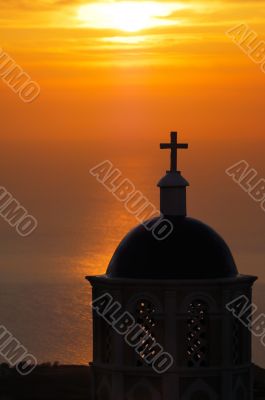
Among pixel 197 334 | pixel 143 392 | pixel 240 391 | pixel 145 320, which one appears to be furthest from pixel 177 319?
pixel 240 391

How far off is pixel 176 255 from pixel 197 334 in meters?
1.41

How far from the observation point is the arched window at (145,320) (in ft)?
95.1

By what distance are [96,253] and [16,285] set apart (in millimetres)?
34216

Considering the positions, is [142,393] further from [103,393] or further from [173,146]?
[173,146]

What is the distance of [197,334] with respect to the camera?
29.1 meters

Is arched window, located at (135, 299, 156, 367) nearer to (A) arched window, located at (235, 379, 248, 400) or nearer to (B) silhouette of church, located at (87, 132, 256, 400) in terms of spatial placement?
(B) silhouette of church, located at (87, 132, 256, 400)

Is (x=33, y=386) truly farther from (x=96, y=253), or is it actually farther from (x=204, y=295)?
(x=96, y=253)

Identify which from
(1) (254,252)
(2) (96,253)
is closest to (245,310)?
(1) (254,252)

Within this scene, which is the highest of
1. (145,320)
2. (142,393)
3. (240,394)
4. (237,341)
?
(145,320)

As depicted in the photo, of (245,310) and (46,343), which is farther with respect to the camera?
(46,343)

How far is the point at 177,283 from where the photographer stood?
94.8 ft

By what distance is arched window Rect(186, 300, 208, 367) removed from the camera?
95.3ft

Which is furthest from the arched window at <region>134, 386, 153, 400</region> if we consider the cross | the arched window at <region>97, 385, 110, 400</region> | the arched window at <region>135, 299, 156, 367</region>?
the cross

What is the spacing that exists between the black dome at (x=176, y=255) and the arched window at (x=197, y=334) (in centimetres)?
54
